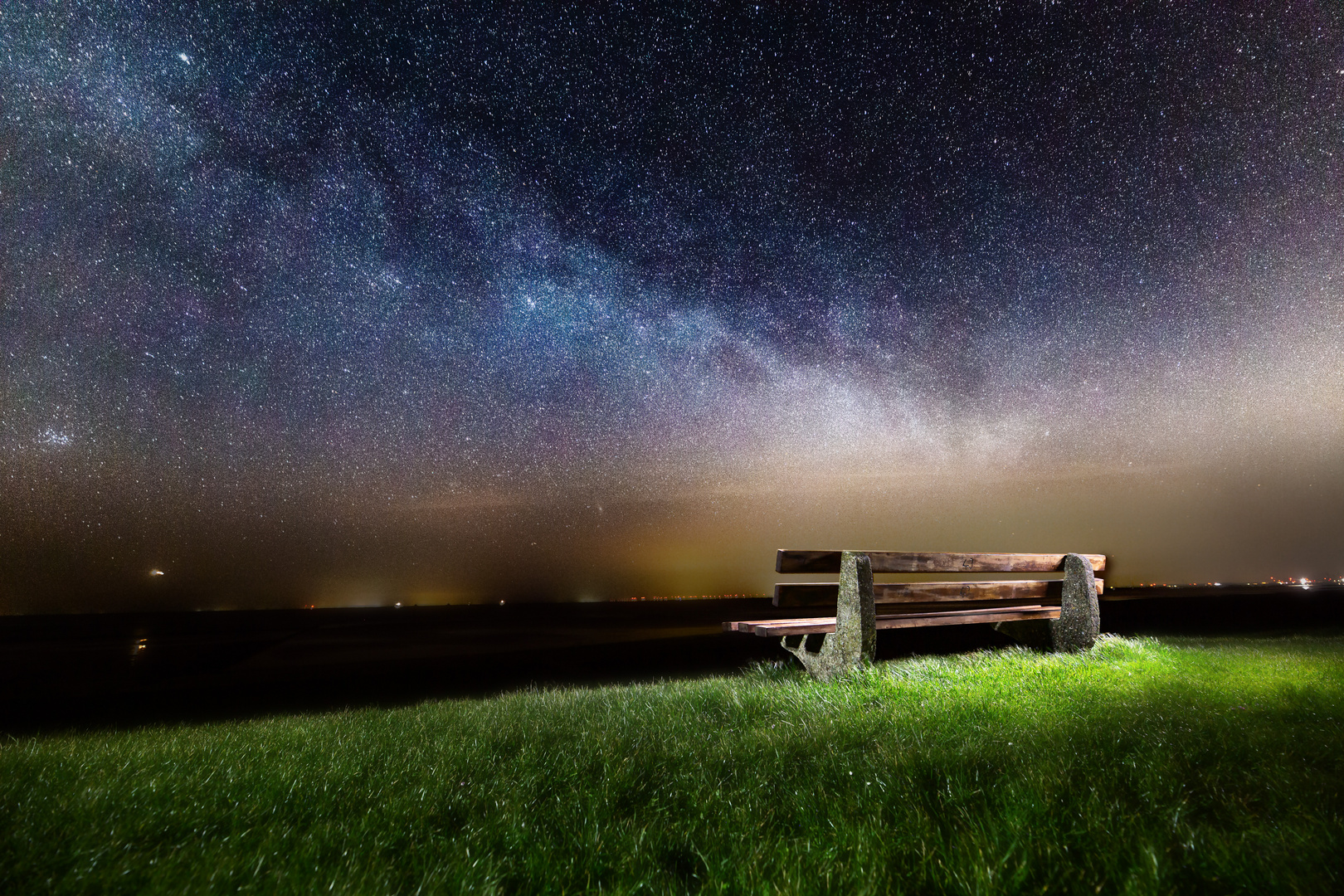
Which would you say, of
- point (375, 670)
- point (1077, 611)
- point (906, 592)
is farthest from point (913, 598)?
point (375, 670)

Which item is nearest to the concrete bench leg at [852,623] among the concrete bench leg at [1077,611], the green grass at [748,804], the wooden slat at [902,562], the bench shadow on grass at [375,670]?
the wooden slat at [902,562]

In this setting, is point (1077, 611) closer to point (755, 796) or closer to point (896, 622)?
point (896, 622)

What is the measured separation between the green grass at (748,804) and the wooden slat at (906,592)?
134 cm

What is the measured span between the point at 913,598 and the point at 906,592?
112 mm

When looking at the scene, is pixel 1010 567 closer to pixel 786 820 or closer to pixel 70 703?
pixel 786 820

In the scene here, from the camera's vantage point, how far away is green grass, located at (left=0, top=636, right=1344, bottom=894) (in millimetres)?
1852

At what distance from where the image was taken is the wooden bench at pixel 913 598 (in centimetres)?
544

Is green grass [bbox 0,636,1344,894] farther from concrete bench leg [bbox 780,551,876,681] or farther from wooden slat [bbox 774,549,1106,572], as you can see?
wooden slat [bbox 774,549,1106,572]

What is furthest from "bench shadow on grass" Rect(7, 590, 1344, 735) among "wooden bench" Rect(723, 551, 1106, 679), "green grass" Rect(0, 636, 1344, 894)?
"green grass" Rect(0, 636, 1344, 894)

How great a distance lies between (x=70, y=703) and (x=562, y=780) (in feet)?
61.8

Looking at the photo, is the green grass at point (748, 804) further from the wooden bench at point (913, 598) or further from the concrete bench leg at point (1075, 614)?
the concrete bench leg at point (1075, 614)

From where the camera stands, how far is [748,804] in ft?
8.23

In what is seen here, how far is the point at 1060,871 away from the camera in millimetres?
1790

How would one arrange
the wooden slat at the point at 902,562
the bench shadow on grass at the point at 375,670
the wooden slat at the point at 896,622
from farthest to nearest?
1. the bench shadow on grass at the point at 375,670
2. the wooden slat at the point at 896,622
3. the wooden slat at the point at 902,562
